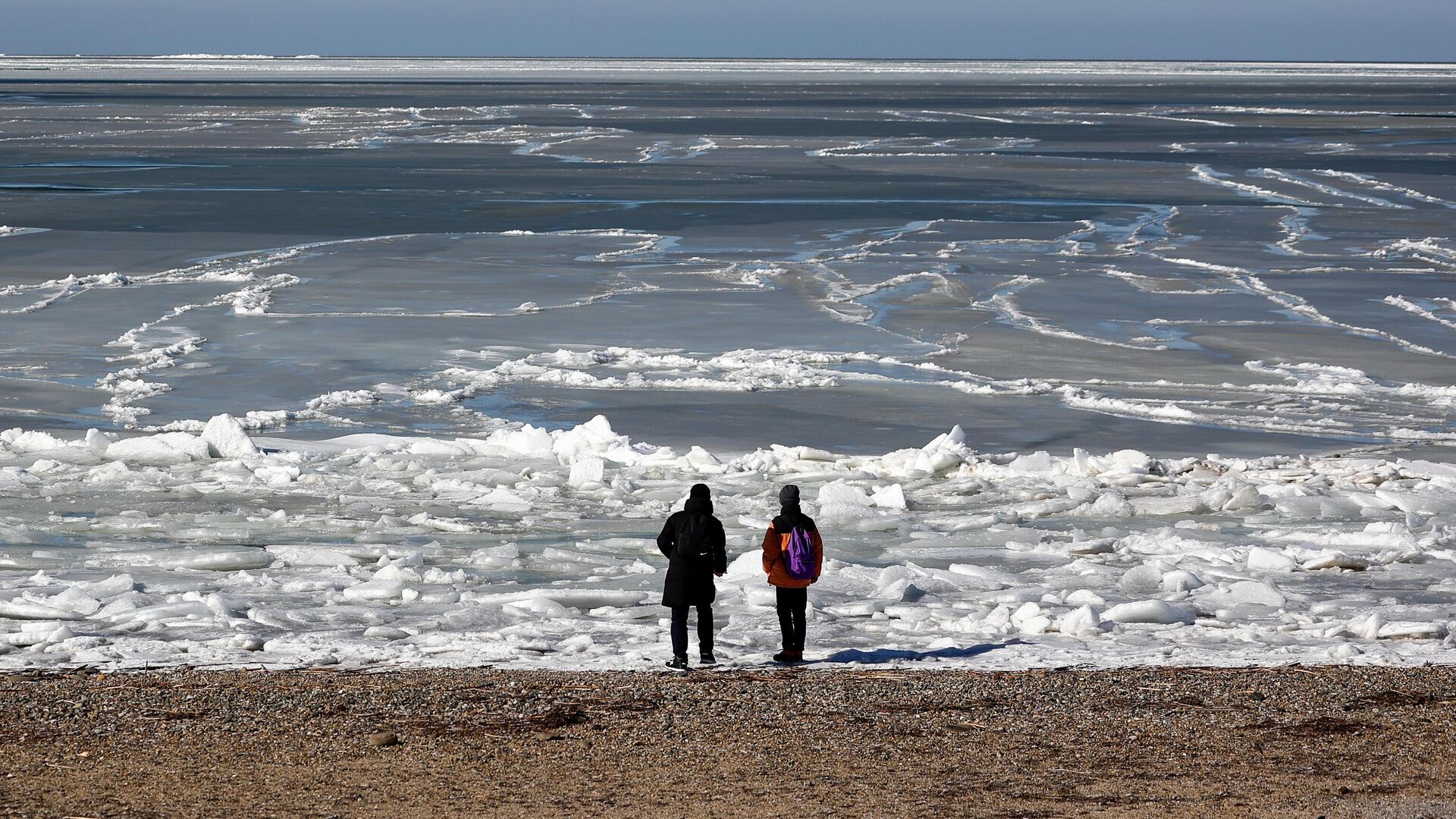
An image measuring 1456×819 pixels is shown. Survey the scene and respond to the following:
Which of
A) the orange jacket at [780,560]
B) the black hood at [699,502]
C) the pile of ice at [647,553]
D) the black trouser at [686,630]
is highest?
the black hood at [699,502]

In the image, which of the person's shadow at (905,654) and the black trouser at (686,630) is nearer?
the black trouser at (686,630)

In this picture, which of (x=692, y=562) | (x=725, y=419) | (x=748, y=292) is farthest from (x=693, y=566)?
(x=748, y=292)

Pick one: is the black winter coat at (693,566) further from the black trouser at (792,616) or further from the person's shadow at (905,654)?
the person's shadow at (905,654)

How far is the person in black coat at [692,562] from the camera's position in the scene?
7172 mm

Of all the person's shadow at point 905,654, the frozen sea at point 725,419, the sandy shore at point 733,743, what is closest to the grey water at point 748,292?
the frozen sea at point 725,419

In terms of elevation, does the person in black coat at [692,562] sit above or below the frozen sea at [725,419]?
above

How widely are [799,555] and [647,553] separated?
105 inches

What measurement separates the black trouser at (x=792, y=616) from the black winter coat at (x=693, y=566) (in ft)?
0.95

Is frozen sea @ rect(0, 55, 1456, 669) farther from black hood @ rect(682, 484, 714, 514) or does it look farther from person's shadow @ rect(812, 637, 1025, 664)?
black hood @ rect(682, 484, 714, 514)

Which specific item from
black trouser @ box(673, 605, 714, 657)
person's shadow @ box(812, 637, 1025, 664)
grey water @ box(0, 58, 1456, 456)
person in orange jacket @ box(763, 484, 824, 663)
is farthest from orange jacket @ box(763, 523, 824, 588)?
grey water @ box(0, 58, 1456, 456)

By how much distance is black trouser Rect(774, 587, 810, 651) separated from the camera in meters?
7.29

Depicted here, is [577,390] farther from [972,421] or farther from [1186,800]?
[1186,800]

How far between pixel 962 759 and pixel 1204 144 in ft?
156

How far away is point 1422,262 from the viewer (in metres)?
23.2
